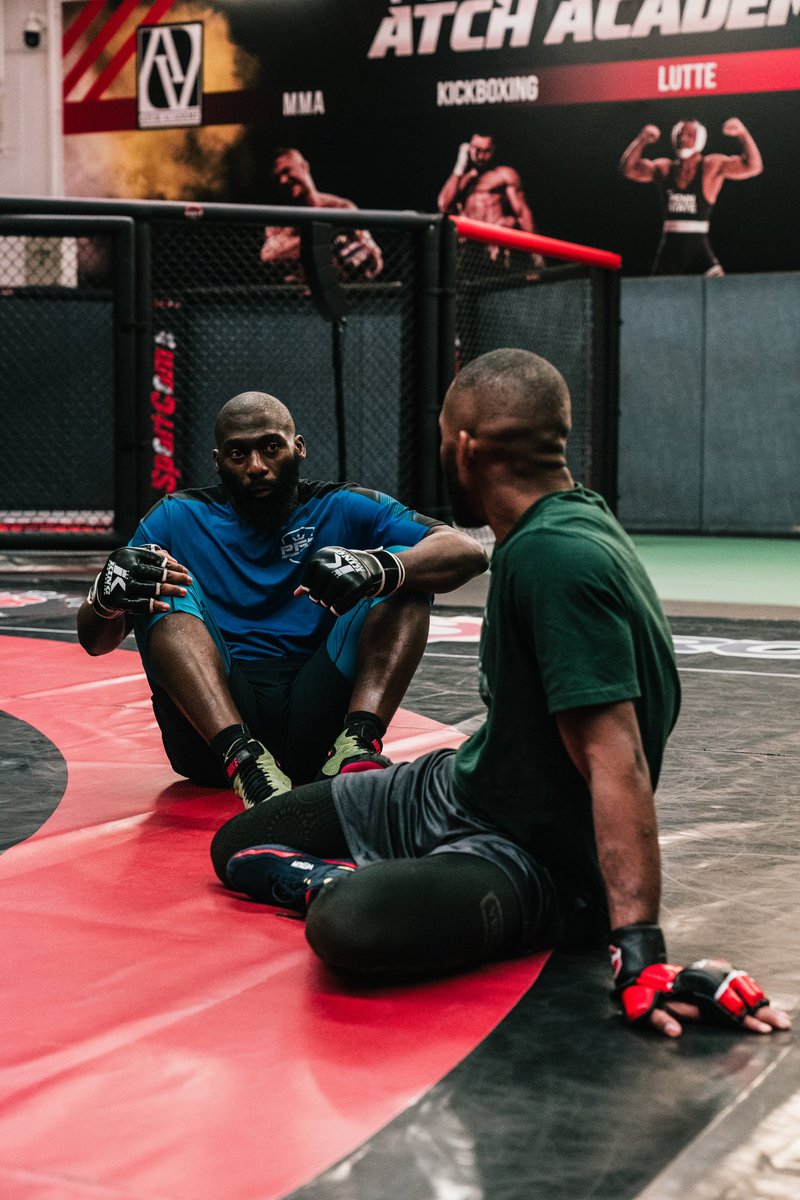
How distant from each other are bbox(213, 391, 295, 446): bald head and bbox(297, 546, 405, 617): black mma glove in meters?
0.52

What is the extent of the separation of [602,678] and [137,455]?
Answer: 6.18m

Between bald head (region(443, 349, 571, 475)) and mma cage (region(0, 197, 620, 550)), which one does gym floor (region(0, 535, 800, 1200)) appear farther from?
mma cage (region(0, 197, 620, 550))

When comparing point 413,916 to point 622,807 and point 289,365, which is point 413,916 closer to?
point 622,807

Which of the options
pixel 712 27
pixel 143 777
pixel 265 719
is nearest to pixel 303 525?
pixel 265 719

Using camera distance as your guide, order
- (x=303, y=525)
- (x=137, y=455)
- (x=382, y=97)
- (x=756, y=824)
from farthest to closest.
Result: (x=382, y=97), (x=137, y=455), (x=303, y=525), (x=756, y=824)

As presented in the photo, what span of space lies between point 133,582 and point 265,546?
50 centimetres

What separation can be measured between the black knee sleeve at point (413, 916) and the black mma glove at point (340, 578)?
833mm

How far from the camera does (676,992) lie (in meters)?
2.15

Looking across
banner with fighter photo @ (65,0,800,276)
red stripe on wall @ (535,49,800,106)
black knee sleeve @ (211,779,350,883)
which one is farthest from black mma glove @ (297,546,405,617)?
red stripe on wall @ (535,49,800,106)

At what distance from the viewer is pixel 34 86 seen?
14578mm

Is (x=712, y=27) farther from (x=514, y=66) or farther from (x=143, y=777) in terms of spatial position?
(x=143, y=777)

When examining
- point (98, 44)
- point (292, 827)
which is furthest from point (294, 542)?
point (98, 44)

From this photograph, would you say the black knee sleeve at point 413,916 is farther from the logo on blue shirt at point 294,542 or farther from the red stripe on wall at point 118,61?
the red stripe on wall at point 118,61

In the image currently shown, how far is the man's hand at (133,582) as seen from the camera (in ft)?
10.6
